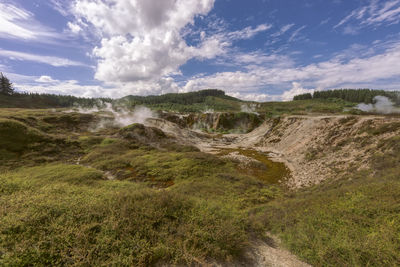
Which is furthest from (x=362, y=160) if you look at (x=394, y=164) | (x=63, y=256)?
(x=63, y=256)

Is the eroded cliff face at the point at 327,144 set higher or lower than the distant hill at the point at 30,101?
lower

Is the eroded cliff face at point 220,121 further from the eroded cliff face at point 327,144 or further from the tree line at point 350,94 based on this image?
the tree line at point 350,94

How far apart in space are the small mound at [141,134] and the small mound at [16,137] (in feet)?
36.2

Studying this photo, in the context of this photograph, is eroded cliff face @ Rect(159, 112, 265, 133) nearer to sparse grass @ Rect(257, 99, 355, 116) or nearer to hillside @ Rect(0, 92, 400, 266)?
sparse grass @ Rect(257, 99, 355, 116)

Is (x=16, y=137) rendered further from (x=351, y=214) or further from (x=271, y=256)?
(x=351, y=214)

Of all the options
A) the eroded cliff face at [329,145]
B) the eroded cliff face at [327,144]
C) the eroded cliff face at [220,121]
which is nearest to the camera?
the eroded cliff face at [327,144]

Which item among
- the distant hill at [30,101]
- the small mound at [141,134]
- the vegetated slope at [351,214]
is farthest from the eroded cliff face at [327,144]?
the distant hill at [30,101]

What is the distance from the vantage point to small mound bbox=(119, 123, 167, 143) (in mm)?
28406

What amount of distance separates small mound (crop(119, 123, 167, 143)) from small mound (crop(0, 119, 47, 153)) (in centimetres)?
1104

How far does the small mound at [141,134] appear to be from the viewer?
28.4 m

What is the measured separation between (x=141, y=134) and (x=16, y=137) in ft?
50.2

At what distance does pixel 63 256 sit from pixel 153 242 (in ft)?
6.13

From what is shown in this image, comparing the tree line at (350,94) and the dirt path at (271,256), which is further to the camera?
the tree line at (350,94)

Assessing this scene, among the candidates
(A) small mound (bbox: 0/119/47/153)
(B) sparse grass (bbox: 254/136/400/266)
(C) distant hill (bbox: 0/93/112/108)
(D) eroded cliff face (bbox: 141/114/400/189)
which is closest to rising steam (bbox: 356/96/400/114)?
(D) eroded cliff face (bbox: 141/114/400/189)
